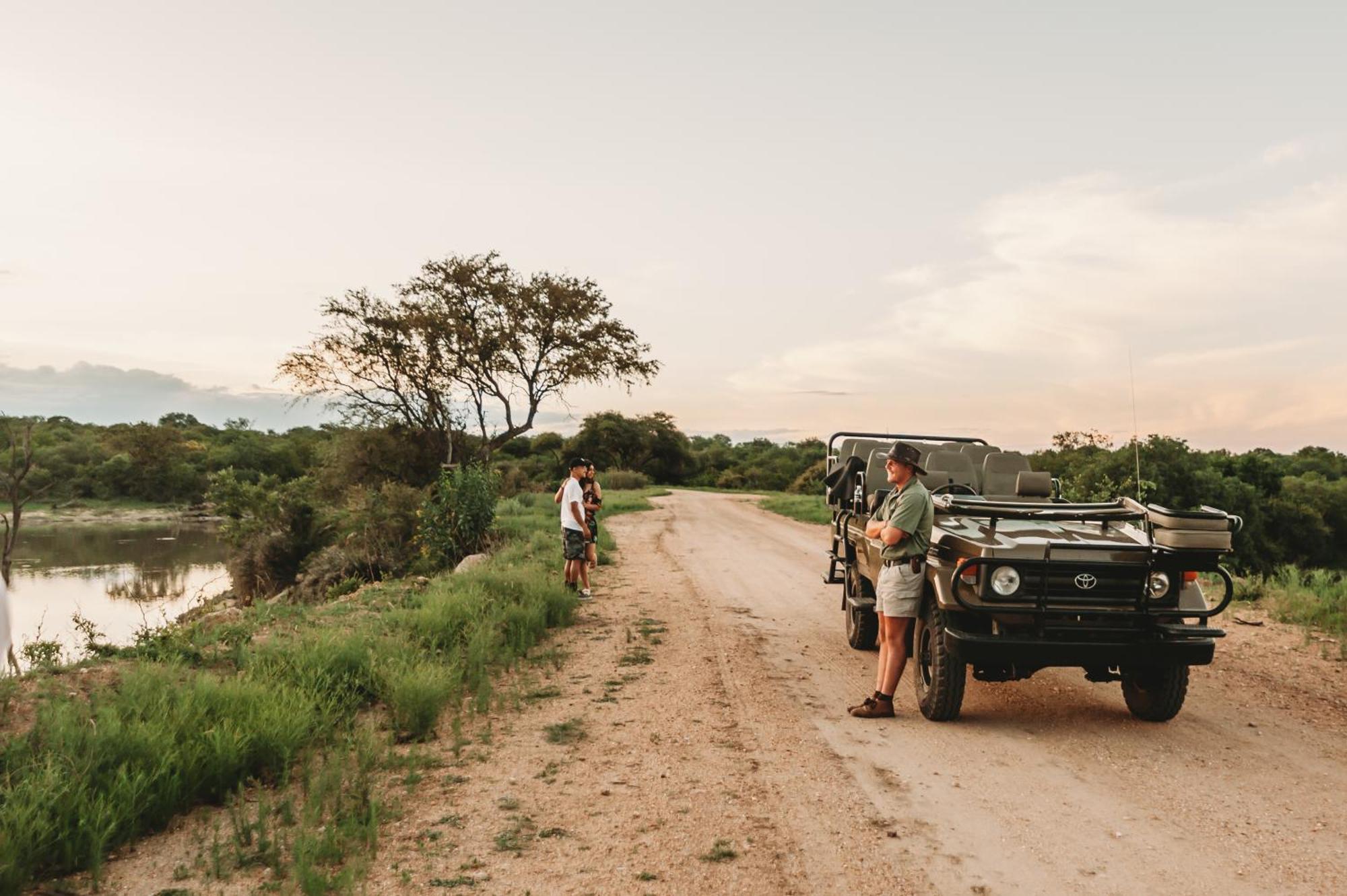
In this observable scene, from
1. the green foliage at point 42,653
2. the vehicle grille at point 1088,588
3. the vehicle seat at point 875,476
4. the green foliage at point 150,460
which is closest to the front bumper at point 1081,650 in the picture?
the vehicle grille at point 1088,588

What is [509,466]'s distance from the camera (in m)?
42.1

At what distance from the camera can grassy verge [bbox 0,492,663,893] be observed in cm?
399

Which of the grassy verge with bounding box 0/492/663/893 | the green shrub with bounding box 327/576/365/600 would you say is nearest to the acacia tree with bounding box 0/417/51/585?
the grassy verge with bounding box 0/492/663/893

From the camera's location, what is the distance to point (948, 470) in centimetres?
875

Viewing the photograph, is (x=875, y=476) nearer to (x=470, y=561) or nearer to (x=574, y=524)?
(x=574, y=524)

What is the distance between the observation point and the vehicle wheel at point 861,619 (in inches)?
339

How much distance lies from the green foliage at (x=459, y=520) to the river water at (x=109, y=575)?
404cm

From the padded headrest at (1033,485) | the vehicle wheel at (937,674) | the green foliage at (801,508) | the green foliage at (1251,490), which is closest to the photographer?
the vehicle wheel at (937,674)

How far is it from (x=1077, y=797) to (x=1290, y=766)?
1.80 meters

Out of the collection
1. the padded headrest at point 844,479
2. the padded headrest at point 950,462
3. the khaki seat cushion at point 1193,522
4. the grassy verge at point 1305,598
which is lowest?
the grassy verge at point 1305,598

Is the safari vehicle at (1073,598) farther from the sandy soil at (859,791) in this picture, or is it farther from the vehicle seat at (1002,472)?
the vehicle seat at (1002,472)

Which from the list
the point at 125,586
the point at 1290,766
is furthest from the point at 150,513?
the point at 1290,766

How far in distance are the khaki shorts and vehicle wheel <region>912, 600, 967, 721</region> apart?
151 millimetres

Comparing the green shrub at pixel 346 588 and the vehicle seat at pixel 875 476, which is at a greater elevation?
the vehicle seat at pixel 875 476
